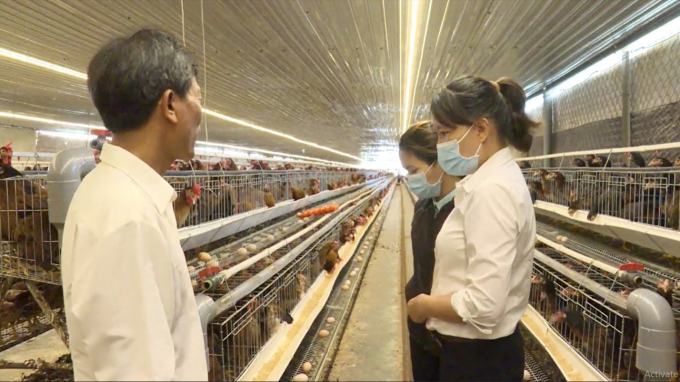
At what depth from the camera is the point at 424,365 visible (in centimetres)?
173

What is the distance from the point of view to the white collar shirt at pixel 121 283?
626 mm

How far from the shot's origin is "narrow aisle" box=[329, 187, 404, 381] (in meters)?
2.48

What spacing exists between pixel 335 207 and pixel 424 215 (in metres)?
3.77

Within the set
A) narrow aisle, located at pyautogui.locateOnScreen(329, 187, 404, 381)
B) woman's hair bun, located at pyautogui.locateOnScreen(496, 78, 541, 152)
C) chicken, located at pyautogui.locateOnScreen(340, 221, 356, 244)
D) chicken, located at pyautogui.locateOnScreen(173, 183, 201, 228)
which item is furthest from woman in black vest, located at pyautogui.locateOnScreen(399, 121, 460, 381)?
chicken, located at pyautogui.locateOnScreen(340, 221, 356, 244)

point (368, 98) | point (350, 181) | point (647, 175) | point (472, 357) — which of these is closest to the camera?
point (472, 357)

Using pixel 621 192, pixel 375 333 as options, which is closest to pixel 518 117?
pixel 375 333

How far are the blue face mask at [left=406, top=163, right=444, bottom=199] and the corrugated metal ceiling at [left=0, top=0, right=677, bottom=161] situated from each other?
37.2 inches

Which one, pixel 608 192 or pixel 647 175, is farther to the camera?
pixel 608 192

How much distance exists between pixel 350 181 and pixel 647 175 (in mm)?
8657

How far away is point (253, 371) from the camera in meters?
2.06

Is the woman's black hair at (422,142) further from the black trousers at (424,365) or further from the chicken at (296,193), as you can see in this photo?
the chicken at (296,193)

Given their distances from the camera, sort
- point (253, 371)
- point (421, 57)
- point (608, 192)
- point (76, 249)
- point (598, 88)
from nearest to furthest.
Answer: point (76, 249) → point (253, 371) → point (608, 192) → point (421, 57) → point (598, 88)

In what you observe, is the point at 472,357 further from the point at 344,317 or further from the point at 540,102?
the point at 540,102

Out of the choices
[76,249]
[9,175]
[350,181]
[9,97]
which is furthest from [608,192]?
[350,181]
